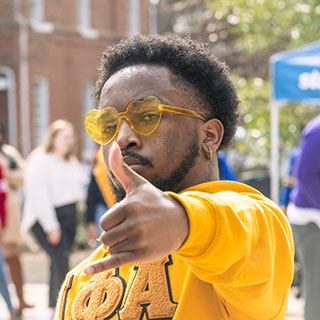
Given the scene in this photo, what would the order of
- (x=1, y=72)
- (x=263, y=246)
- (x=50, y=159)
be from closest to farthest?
(x=263, y=246) → (x=50, y=159) → (x=1, y=72)

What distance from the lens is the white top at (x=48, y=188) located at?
20.0 ft

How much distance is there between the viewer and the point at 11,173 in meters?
6.48

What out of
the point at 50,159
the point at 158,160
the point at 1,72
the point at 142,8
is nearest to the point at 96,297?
the point at 158,160

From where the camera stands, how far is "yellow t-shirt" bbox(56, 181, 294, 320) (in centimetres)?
133

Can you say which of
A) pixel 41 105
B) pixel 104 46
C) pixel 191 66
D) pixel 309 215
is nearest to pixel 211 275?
pixel 191 66

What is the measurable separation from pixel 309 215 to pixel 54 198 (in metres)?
2.61

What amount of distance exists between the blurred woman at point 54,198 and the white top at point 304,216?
2.31 m

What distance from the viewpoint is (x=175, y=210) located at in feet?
4.07

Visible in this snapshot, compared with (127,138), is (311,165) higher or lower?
lower

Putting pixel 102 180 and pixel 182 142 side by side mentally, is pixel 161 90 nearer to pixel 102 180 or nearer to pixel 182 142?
pixel 182 142

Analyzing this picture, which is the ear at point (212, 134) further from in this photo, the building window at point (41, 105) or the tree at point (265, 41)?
the building window at point (41, 105)

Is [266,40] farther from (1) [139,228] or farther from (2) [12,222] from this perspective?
(1) [139,228]

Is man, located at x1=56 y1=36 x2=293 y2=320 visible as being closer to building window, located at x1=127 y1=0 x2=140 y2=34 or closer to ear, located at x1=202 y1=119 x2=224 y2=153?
ear, located at x1=202 y1=119 x2=224 y2=153

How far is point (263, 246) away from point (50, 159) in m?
5.00
